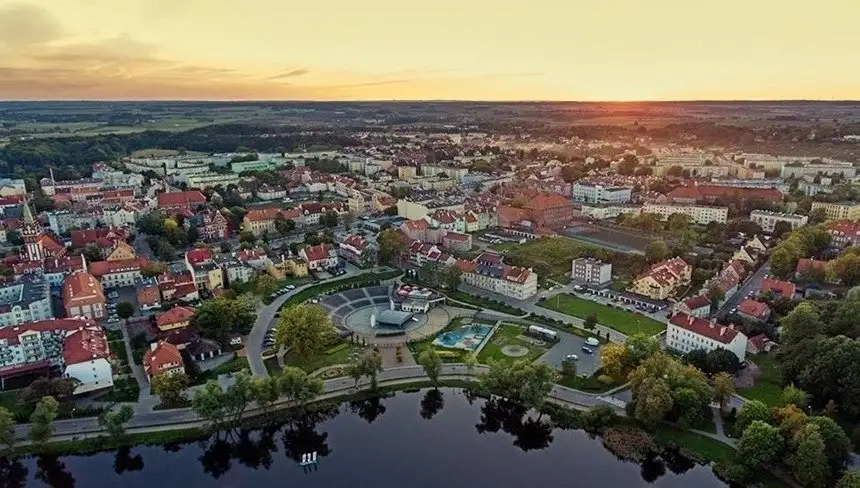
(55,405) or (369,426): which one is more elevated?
(55,405)

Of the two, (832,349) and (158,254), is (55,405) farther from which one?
(832,349)

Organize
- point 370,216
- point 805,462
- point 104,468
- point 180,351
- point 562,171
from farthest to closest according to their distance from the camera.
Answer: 1. point 562,171
2. point 370,216
3. point 180,351
4. point 104,468
5. point 805,462

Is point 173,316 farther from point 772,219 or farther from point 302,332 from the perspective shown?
point 772,219

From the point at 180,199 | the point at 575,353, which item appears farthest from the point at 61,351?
the point at 180,199

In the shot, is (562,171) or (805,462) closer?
(805,462)

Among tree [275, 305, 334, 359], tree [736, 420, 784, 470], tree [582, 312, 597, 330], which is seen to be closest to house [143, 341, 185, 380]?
tree [275, 305, 334, 359]

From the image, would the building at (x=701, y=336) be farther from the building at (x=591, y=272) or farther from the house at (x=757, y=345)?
the building at (x=591, y=272)

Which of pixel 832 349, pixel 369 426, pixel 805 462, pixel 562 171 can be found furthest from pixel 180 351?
pixel 562 171
